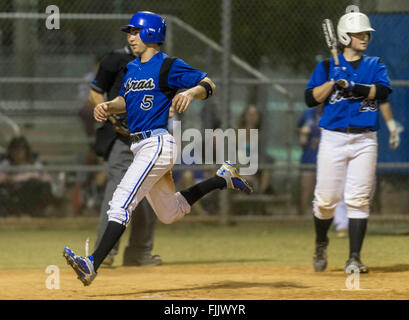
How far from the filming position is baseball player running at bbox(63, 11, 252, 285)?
589 centimetres

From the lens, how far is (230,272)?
24.3 ft

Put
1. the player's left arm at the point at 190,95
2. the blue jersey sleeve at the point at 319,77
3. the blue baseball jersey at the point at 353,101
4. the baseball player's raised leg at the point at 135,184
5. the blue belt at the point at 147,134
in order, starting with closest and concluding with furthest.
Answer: the player's left arm at the point at 190,95 < the baseball player's raised leg at the point at 135,184 < the blue belt at the point at 147,134 < the blue baseball jersey at the point at 353,101 < the blue jersey sleeve at the point at 319,77

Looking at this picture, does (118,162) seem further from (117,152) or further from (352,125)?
(352,125)

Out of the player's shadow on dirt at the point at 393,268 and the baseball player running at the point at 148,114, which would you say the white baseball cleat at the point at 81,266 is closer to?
the baseball player running at the point at 148,114

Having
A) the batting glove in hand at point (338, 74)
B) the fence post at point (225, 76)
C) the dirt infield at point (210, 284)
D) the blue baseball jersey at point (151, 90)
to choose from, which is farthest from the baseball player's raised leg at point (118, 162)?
the fence post at point (225, 76)

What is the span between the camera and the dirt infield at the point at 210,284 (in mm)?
5820

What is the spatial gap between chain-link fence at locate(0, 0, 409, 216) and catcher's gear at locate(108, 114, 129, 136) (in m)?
3.74

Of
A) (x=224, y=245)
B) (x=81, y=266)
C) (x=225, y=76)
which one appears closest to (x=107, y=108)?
(x=81, y=266)

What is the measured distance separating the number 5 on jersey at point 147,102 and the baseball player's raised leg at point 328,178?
183 centimetres

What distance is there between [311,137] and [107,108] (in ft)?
20.2

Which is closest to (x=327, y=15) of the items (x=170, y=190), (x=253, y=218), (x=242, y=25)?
→ (x=242, y=25)

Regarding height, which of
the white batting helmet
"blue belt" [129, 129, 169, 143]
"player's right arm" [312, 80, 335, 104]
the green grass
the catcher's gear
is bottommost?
the green grass

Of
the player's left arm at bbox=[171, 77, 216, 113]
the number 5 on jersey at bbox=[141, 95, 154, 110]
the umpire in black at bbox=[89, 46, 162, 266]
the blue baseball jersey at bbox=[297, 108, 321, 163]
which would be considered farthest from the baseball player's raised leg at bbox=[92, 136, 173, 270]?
the blue baseball jersey at bbox=[297, 108, 321, 163]

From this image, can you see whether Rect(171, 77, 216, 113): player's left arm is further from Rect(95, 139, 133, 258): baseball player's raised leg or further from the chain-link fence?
the chain-link fence
